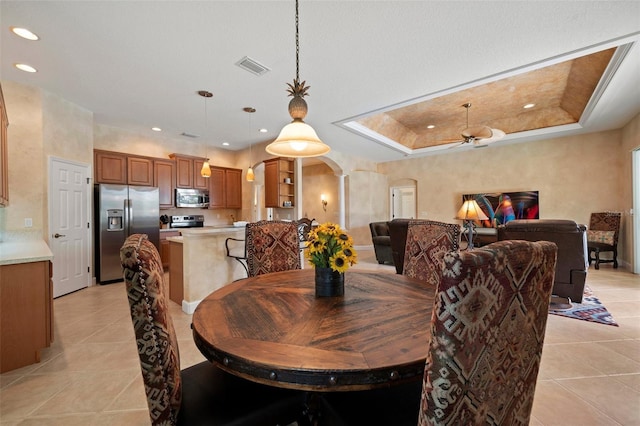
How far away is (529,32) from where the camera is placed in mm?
A: 2443

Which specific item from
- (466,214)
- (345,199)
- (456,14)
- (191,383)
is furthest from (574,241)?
(345,199)

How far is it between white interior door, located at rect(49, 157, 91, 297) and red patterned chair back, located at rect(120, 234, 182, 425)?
419 cm

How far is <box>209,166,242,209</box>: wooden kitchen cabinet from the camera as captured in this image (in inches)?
253

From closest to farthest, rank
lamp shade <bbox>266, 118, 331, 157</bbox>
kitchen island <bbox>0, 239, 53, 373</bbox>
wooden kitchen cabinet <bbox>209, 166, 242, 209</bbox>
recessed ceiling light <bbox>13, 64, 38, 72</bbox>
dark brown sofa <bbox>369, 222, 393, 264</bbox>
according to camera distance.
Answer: lamp shade <bbox>266, 118, 331, 157</bbox>
kitchen island <bbox>0, 239, 53, 373</bbox>
recessed ceiling light <bbox>13, 64, 38, 72</bbox>
dark brown sofa <bbox>369, 222, 393, 264</bbox>
wooden kitchen cabinet <bbox>209, 166, 242, 209</bbox>

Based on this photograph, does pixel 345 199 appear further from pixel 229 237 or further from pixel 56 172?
pixel 56 172

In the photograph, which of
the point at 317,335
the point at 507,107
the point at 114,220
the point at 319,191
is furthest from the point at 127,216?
the point at 507,107

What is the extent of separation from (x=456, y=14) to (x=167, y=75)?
119 inches

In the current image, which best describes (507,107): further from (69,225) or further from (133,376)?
(69,225)

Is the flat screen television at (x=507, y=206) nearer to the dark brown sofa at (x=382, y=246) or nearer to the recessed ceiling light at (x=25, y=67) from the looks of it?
the dark brown sofa at (x=382, y=246)

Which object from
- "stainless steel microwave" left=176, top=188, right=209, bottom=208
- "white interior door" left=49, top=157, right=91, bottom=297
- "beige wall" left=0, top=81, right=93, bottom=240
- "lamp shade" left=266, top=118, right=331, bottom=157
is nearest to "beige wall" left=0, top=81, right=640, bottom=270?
"beige wall" left=0, top=81, right=93, bottom=240

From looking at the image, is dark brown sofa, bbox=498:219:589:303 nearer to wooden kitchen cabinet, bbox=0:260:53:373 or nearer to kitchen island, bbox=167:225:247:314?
kitchen island, bbox=167:225:247:314

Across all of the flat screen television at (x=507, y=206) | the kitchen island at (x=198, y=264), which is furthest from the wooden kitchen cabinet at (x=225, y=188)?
the flat screen television at (x=507, y=206)

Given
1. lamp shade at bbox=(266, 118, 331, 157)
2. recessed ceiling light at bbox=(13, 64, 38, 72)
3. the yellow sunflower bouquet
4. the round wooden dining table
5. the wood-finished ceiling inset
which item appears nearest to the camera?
the round wooden dining table

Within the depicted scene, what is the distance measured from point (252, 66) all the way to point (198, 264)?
238 centimetres
